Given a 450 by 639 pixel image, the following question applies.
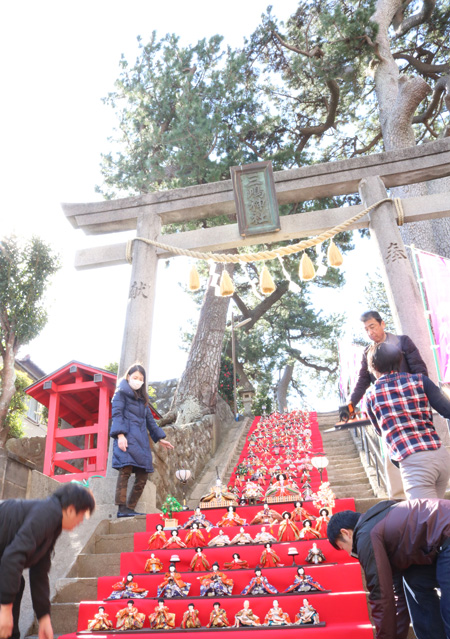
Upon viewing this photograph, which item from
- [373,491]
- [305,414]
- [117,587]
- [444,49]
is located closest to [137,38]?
[444,49]

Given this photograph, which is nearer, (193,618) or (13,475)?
(193,618)

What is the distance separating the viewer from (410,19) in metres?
13.9

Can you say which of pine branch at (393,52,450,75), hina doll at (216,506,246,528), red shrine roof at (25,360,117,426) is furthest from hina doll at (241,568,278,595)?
pine branch at (393,52,450,75)

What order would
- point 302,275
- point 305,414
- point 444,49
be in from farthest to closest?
point 305,414, point 444,49, point 302,275

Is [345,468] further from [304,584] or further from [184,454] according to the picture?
[304,584]

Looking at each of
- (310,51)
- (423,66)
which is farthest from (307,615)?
(423,66)

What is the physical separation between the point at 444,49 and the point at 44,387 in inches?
545

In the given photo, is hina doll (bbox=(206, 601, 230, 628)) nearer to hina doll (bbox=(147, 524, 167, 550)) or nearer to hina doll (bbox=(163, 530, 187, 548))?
hina doll (bbox=(163, 530, 187, 548))

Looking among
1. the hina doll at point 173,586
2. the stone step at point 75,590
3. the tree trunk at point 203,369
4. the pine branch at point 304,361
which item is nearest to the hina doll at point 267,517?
the hina doll at point 173,586

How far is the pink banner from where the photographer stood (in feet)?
21.9

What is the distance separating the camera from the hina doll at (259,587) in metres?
3.54

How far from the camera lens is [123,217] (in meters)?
7.95

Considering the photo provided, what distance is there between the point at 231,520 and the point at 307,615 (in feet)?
5.73

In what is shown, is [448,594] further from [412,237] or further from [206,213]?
[412,237]
